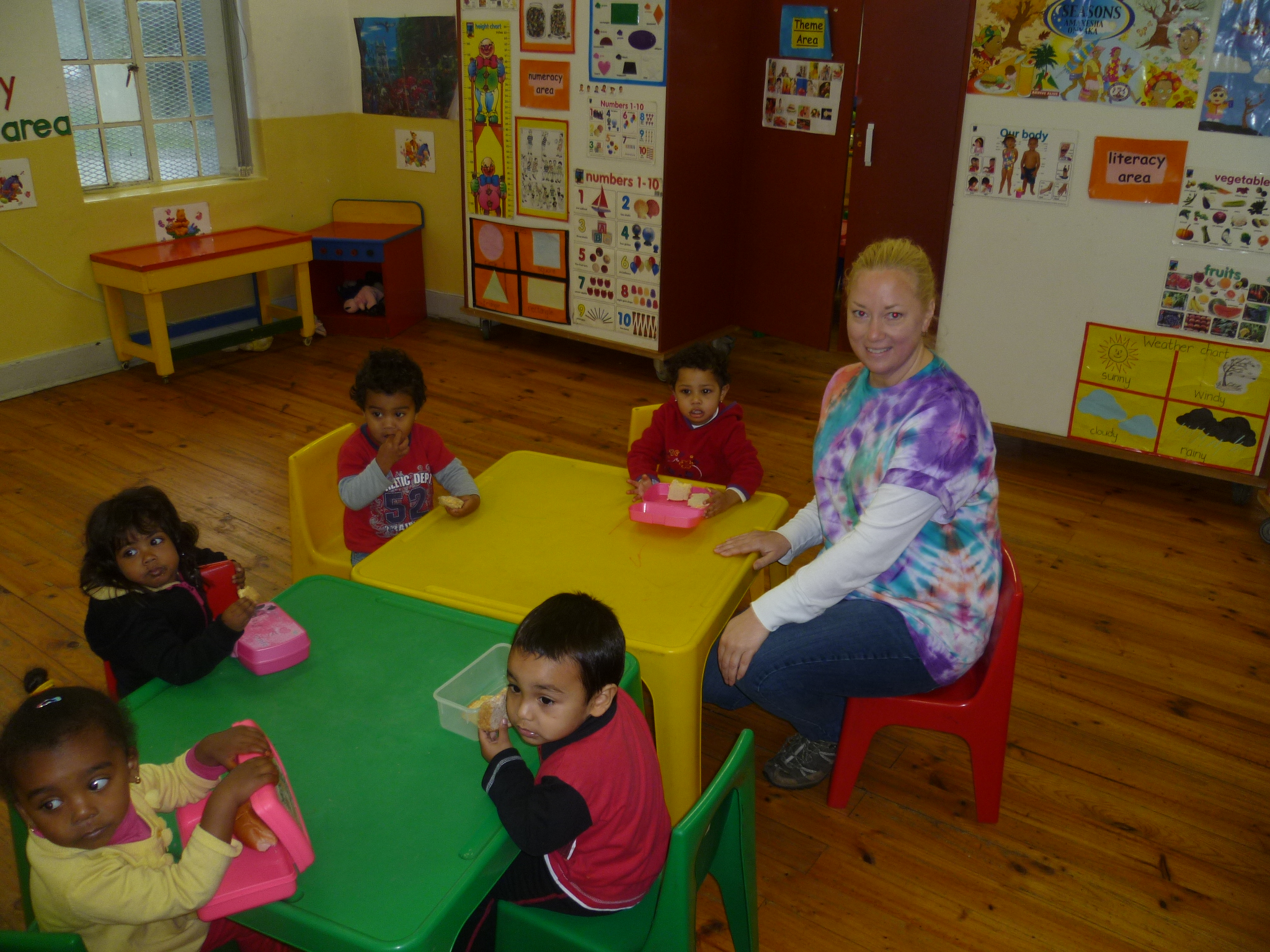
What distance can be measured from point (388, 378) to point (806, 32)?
3130 millimetres

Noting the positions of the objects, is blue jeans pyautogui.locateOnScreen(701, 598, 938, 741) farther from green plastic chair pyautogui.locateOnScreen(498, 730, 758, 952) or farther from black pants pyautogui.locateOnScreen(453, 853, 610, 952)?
black pants pyautogui.locateOnScreen(453, 853, 610, 952)

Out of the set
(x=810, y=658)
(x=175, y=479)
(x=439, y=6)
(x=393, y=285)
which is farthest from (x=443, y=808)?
(x=439, y=6)

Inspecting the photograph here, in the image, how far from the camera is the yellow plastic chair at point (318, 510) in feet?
7.60

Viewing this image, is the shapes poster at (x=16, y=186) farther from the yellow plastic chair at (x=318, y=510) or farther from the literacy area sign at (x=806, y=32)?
the literacy area sign at (x=806, y=32)

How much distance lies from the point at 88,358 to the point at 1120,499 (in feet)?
14.5

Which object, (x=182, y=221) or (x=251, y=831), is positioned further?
(x=182, y=221)

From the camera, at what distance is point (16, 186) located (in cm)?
427

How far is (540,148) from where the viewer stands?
15.5 ft

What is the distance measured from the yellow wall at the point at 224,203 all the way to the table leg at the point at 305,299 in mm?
435

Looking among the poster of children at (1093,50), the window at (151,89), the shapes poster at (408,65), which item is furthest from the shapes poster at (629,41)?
the window at (151,89)

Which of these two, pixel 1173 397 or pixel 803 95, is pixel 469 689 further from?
pixel 803 95

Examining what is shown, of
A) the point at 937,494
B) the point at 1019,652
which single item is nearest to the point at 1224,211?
the point at 1019,652

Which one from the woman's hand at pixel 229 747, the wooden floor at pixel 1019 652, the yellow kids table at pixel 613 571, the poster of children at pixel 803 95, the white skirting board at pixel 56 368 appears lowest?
the wooden floor at pixel 1019 652

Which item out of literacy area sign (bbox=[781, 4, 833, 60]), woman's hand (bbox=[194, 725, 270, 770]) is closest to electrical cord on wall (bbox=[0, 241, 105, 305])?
literacy area sign (bbox=[781, 4, 833, 60])
